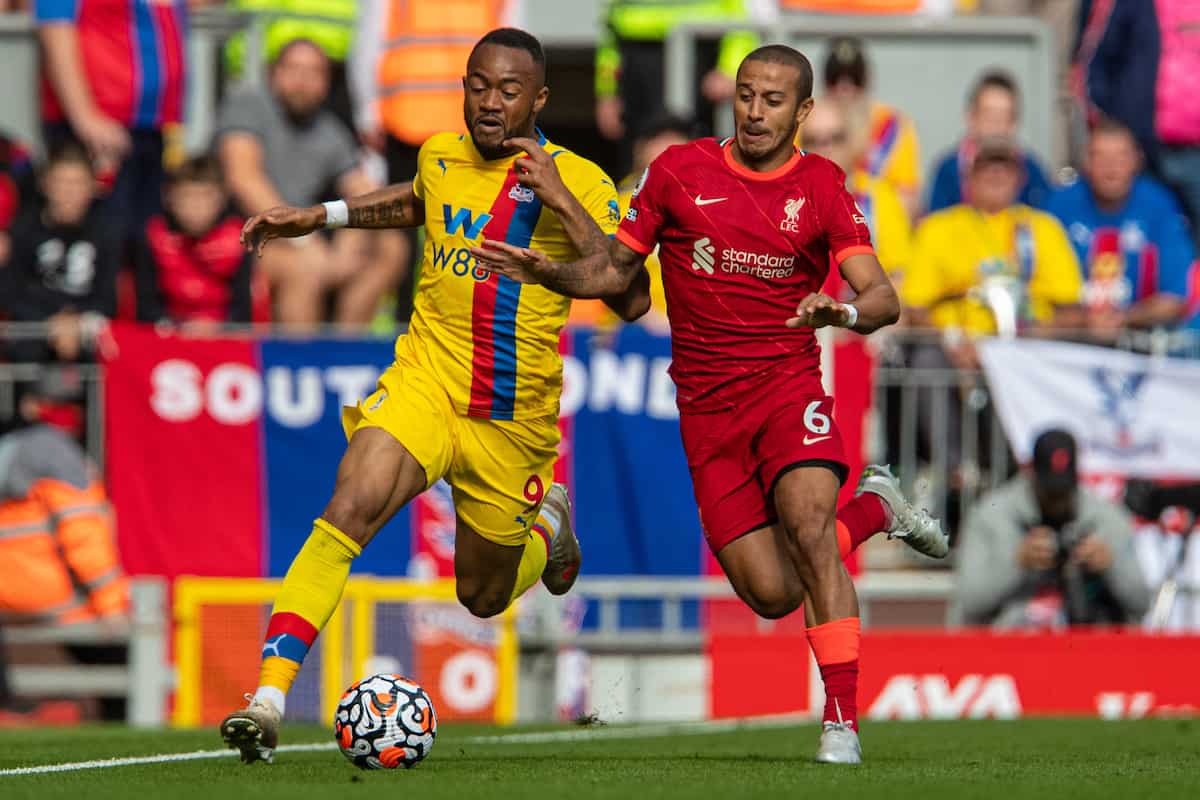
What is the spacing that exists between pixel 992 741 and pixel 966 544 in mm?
3191

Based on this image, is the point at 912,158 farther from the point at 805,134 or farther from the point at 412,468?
the point at 412,468

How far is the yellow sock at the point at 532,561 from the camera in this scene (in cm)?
989

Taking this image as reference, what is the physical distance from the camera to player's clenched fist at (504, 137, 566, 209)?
29.0 feet

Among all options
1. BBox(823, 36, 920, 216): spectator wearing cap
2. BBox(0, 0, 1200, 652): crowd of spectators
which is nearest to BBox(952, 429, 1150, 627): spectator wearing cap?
BBox(0, 0, 1200, 652): crowd of spectators

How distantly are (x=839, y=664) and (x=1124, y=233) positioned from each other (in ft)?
24.2

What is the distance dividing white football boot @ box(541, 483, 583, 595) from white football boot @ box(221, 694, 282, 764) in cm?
223

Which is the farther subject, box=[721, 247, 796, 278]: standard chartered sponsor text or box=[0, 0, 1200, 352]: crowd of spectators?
box=[0, 0, 1200, 352]: crowd of spectators

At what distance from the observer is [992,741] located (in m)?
10.7

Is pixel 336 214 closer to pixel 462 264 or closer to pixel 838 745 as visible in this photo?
pixel 462 264

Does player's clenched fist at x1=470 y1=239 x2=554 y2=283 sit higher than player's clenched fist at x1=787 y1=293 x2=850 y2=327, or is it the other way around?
player's clenched fist at x1=470 y1=239 x2=554 y2=283

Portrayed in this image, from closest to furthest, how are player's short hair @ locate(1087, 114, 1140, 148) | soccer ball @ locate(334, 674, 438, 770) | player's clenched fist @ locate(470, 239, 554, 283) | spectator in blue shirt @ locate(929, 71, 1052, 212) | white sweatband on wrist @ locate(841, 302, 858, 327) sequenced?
white sweatband on wrist @ locate(841, 302, 858, 327)
soccer ball @ locate(334, 674, 438, 770)
player's clenched fist @ locate(470, 239, 554, 283)
player's short hair @ locate(1087, 114, 1140, 148)
spectator in blue shirt @ locate(929, 71, 1052, 212)

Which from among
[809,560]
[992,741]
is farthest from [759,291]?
[992,741]

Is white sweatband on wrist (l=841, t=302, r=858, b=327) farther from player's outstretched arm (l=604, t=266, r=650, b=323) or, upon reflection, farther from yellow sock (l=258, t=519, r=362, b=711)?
yellow sock (l=258, t=519, r=362, b=711)

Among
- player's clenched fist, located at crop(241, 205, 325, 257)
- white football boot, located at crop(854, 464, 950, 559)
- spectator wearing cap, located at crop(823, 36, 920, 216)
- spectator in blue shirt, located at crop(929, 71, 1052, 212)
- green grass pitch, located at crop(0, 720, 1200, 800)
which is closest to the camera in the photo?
green grass pitch, located at crop(0, 720, 1200, 800)
